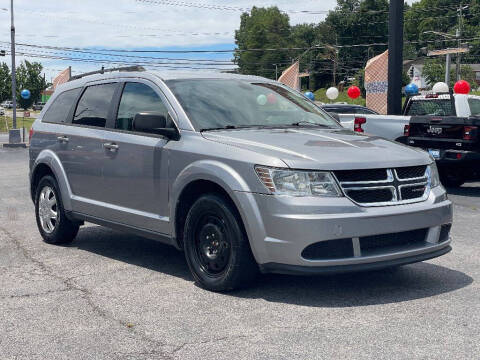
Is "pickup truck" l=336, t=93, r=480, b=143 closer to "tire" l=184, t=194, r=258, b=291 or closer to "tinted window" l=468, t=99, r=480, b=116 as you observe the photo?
"tinted window" l=468, t=99, r=480, b=116

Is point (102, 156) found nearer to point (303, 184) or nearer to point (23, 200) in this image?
point (303, 184)

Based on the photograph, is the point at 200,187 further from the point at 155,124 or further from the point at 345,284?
the point at 345,284

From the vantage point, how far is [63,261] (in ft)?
23.5

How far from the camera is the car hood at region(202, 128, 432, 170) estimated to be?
5.27 metres

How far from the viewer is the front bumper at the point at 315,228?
514 centimetres

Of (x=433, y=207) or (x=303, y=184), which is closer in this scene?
(x=303, y=184)

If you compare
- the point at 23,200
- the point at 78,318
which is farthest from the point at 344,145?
the point at 23,200

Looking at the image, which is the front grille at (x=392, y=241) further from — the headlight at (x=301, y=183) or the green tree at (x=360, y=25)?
the green tree at (x=360, y=25)

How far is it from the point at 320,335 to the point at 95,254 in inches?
139

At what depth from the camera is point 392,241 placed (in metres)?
5.46

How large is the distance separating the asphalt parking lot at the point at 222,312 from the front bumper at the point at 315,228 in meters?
0.31

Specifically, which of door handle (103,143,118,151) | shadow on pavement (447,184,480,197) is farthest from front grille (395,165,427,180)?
shadow on pavement (447,184,480,197)

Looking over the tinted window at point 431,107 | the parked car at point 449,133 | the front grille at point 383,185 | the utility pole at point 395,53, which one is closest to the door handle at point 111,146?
the front grille at point 383,185

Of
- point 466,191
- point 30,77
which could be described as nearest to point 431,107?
point 466,191
